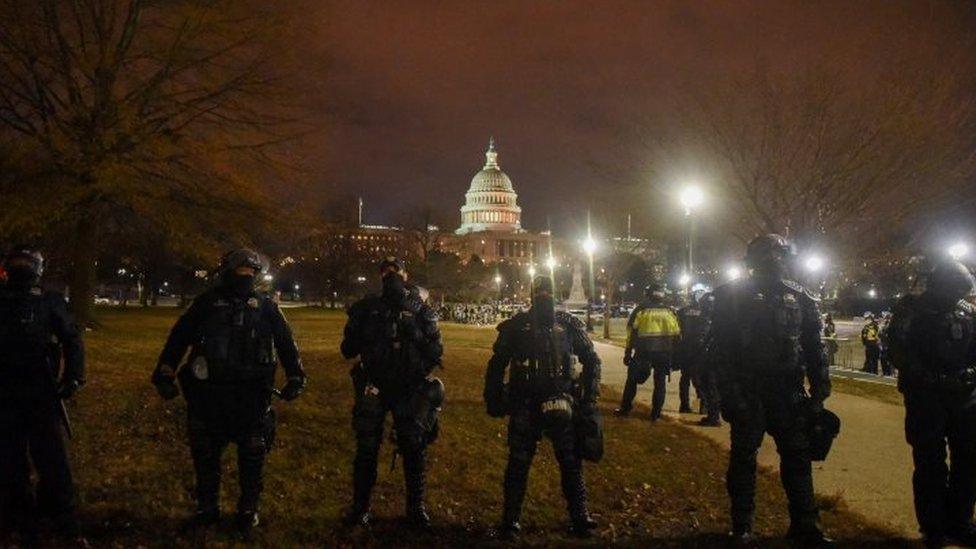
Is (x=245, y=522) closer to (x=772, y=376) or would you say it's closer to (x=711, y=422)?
(x=772, y=376)

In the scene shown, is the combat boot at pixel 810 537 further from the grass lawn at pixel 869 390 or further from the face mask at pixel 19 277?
the grass lawn at pixel 869 390

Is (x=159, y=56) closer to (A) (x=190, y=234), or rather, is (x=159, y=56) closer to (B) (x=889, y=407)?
(A) (x=190, y=234)

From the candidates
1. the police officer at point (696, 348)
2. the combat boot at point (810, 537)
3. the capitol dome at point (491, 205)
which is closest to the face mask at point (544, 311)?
the combat boot at point (810, 537)

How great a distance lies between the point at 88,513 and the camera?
5.48 m

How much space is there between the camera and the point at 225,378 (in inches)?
201

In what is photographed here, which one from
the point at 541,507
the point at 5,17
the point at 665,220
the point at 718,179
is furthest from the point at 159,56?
the point at 665,220

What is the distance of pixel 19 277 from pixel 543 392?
3.69 meters

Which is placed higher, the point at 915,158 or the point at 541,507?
the point at 915,158

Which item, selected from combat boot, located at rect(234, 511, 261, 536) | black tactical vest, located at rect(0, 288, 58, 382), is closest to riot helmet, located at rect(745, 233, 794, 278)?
combat boot, located at rect(234, 511, 261, 536)

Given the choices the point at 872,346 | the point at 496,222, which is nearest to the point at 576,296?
the point at 872,346

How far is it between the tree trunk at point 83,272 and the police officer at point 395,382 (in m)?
14.9

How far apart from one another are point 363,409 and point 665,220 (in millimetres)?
26514

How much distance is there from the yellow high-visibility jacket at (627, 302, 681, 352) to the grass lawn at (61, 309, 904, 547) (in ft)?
3.75

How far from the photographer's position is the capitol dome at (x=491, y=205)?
6127 inches
